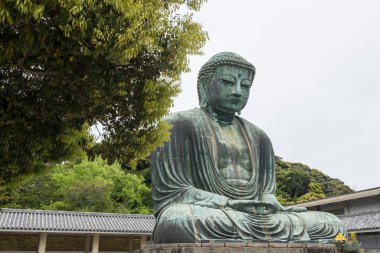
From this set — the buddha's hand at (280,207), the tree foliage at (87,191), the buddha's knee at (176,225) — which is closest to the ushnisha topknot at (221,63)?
the buddha's hand at (280,207)

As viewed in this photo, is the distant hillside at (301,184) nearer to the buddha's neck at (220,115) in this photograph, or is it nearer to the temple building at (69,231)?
the temple building at (69,231)

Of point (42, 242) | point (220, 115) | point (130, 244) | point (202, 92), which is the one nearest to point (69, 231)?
point (42, 242)

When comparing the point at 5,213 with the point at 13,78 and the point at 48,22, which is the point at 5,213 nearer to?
the point at 13,78

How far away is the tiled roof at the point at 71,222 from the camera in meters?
18.6

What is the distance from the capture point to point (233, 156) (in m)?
8.83

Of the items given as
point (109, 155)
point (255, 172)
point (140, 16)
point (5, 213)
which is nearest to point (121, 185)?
point (5, 213)

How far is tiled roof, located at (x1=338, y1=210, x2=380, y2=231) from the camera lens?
17812mm

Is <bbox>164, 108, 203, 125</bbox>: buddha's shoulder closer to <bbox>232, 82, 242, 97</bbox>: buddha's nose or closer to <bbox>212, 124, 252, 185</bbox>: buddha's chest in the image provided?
<bbox>212, 124, 252, 185</bbox>: buddha's chest

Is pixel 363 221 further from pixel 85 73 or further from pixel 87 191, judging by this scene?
pixel 85 73

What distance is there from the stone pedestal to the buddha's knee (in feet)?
0.47

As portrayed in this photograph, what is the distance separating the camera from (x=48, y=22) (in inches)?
162

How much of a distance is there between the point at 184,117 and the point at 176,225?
105 inches

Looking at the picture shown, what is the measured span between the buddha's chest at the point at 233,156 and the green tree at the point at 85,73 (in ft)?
10.1

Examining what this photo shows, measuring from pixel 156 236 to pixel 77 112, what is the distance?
3.14 meters
